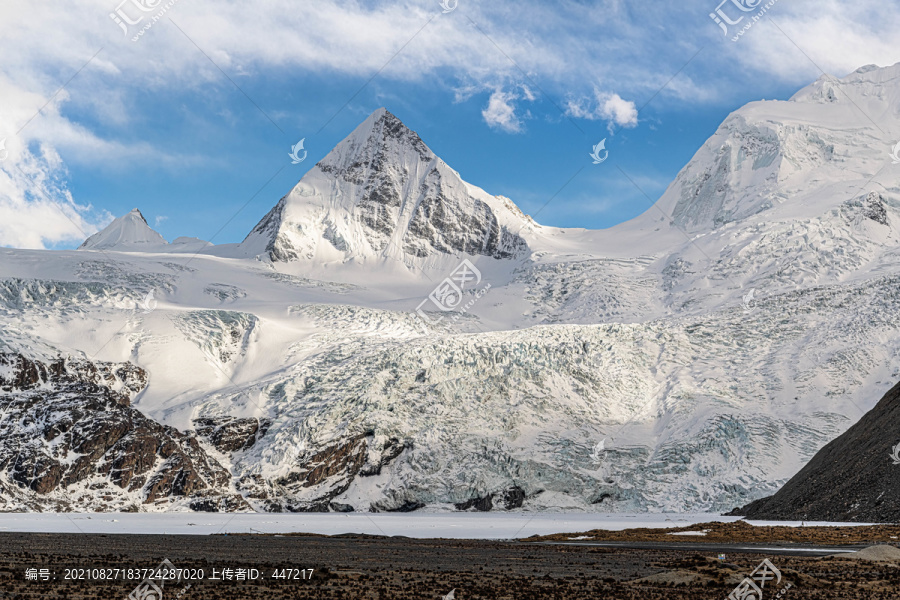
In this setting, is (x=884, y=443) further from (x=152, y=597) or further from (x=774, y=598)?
(x=152, y=597)

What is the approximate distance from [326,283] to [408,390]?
267 ft

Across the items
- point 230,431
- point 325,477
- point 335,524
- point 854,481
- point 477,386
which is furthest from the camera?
point 477,386

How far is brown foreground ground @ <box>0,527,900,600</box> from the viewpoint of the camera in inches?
1085

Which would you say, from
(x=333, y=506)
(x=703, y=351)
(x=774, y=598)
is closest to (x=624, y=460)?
(x=703, y=351)

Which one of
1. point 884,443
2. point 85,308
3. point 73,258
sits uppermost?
point 73,258

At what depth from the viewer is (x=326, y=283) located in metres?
198

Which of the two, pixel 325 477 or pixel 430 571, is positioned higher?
pixel 325 477

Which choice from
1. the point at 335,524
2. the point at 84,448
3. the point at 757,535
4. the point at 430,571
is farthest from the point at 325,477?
the point at 430,571

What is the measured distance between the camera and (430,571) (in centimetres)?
3484

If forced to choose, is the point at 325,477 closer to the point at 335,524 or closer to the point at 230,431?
the point at 230,431

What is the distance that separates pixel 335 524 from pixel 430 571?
50713 mm

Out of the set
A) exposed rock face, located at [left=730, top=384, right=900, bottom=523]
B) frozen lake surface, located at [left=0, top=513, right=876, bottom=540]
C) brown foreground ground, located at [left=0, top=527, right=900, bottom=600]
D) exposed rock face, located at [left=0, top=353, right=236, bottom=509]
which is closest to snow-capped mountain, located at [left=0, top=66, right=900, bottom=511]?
→ exposed rock face, located at [left=0, top=353, right=236, bottom=509]

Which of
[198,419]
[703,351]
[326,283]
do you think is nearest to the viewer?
[198,419]

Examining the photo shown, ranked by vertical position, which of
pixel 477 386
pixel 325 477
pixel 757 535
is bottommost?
pixel 757 535
